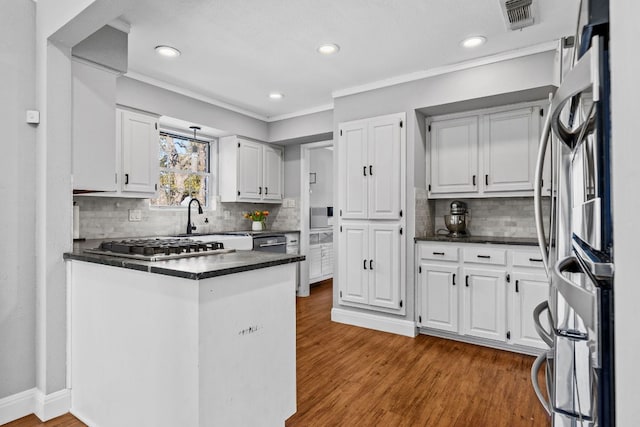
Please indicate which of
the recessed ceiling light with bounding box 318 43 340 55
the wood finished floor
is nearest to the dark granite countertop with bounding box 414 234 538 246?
the wood finished floor

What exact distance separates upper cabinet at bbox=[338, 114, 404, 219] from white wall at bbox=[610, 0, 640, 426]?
305cm

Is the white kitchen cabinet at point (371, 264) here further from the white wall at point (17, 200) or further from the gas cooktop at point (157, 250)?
the white wall at point (17, 200)

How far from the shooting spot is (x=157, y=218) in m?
4.09

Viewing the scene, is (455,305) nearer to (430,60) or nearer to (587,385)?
(430,60)

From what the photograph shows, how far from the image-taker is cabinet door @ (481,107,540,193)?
328cm

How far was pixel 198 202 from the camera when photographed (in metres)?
4.36

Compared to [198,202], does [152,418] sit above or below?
below

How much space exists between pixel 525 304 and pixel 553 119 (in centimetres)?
247

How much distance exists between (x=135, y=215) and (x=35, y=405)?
80.5 inches

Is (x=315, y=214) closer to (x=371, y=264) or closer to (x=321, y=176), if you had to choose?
(x=321, y=176)

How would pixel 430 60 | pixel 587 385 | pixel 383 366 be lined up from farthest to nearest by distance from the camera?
pixel 430 60 < pixel 383 366 < pixel 587 385

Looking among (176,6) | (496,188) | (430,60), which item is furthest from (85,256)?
(496,188)

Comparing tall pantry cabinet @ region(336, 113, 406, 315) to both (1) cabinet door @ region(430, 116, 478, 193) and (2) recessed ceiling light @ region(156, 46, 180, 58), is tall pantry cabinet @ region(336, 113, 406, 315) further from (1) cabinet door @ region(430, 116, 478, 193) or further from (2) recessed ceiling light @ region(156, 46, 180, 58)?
(2) recessed ceiling light @ region(156, 46, 180, 58)

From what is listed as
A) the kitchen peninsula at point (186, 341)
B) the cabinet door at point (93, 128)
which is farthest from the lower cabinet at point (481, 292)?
the cabinet door at point (93, 128)
